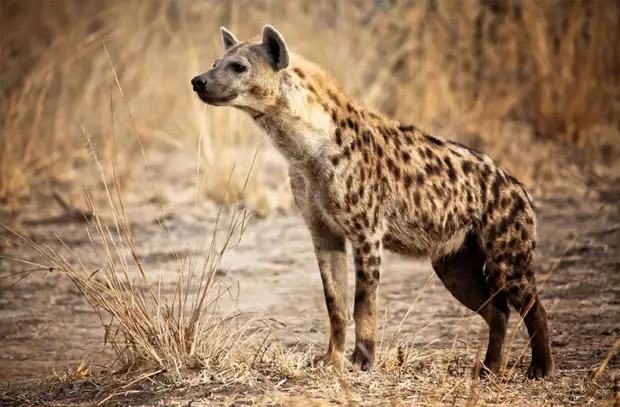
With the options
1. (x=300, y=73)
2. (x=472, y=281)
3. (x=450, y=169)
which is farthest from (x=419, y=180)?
(x=300, y=73)

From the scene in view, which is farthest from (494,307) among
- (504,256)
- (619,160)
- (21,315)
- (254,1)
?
(254,1)

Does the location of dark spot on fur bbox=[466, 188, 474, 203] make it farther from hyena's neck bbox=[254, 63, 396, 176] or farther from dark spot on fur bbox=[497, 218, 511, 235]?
hyena's neck bbox=[254, 63, 396, 176]

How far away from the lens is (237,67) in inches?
175

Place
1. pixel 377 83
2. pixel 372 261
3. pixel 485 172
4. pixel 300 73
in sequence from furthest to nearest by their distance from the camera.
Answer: pixel 377 83, pixel 485 172, pixel 300 73, pixel 372 261

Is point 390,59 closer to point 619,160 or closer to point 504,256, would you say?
point 619,160

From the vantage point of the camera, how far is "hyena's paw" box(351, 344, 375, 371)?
4.39 metres

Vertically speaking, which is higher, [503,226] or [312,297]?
[503,226]

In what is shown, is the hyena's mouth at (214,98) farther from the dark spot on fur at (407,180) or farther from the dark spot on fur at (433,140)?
the dark spot on fur at (433,140)

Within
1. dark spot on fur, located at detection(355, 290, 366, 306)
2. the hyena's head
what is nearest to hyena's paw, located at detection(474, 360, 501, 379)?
dark spot on fur, located at detection(355, 290, 366, 306)

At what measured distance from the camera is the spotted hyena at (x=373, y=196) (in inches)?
175

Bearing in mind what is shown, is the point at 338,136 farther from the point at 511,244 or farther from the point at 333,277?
the point at 511,244

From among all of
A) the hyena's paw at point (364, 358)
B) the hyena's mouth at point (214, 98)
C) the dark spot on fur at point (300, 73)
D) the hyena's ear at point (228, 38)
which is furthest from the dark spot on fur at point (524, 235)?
the hyena's ear at point (228, 38)

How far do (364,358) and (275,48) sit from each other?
4.25 ft

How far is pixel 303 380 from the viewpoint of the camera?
4.10 metres
